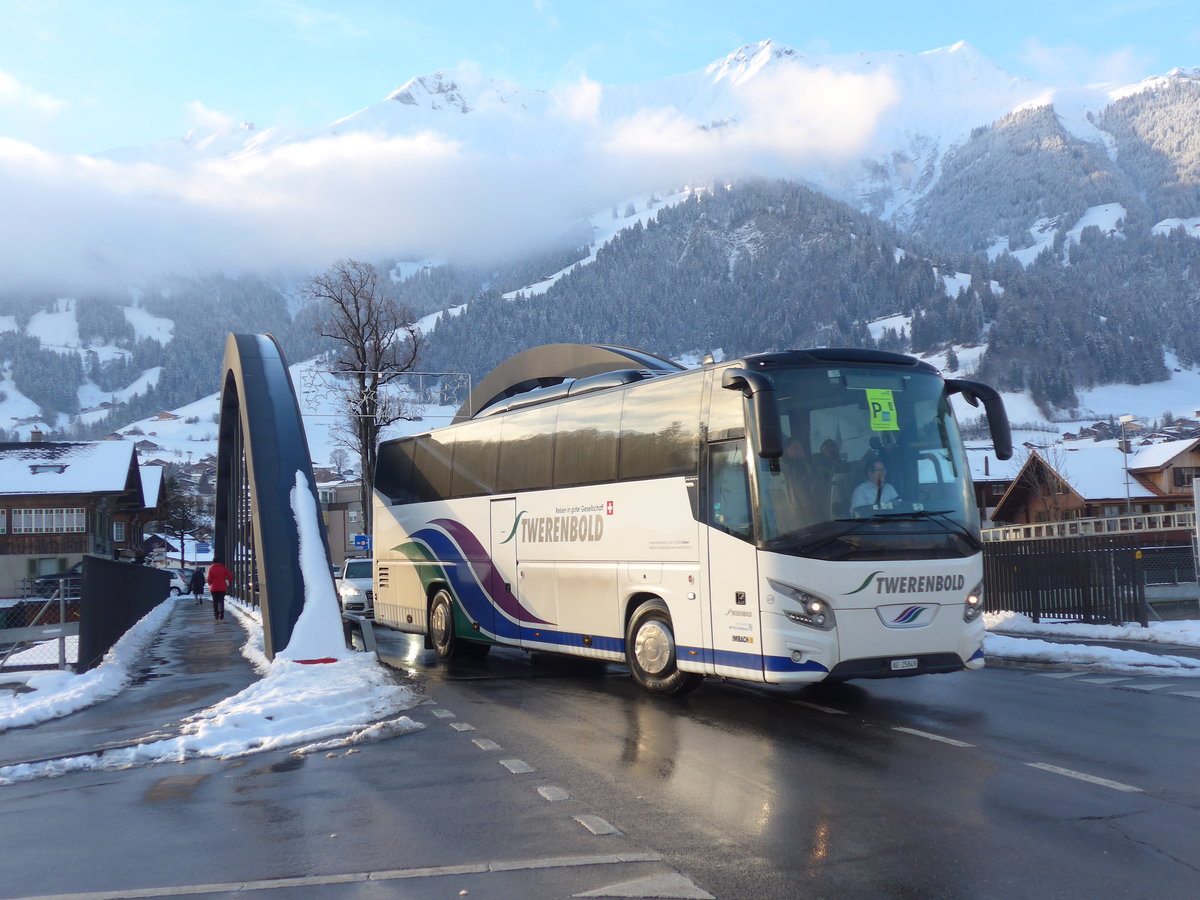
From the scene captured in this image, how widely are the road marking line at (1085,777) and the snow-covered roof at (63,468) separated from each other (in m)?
64.5

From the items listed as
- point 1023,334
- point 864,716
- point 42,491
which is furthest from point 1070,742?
point 1023,334

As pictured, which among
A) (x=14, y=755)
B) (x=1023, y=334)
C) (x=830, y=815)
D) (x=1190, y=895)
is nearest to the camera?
(x=1190, y=895)

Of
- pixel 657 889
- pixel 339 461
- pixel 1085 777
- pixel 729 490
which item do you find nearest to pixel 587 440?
pixel 729 490

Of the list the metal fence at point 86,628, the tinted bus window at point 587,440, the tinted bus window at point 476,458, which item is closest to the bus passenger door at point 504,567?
the tinted bus window at point 476,458

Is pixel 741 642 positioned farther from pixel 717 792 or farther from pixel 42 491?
pixel 42 491

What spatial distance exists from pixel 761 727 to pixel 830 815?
342 centimetres

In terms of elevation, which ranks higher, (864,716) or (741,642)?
(741,642)

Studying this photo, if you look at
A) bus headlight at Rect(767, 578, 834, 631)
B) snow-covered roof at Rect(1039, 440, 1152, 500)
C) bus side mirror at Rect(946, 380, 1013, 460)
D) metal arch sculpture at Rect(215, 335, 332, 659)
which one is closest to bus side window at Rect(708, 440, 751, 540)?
bus headlight at Rect(767, 578, 834, 631)

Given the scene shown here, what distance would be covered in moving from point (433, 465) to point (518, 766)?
1003 cm

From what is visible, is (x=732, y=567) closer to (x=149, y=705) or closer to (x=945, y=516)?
(x=945, y=516)

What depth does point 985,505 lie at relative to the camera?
75.8 meters

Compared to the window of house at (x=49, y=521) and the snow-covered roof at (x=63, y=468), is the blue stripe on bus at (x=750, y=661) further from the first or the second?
the window of house at (x=49, y=521)

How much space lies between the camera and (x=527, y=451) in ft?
48.3

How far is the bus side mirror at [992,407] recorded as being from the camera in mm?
10617
